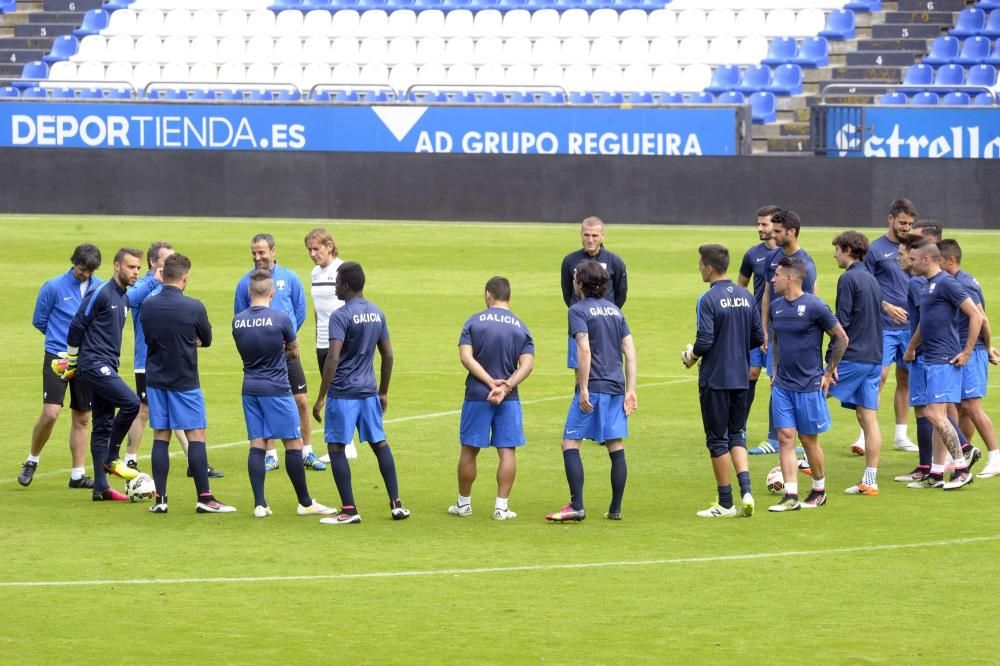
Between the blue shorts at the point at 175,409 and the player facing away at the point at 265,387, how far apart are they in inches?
14.6

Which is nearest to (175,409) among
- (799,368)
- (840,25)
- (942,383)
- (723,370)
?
(723,370)

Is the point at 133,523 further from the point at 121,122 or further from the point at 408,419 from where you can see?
the point at 121,122

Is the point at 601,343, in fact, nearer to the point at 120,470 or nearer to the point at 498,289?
the point at 498,289

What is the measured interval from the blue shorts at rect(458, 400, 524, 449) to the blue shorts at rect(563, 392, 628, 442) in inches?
14.7

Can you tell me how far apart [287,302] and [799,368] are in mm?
4383

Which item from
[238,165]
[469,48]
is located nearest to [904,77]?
[469,48]

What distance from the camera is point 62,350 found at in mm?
13250

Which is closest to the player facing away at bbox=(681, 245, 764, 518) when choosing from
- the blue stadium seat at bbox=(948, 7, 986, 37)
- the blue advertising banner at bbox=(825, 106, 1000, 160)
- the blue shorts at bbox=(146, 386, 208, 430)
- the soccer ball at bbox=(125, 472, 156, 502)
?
the blue shorts at bbox=(146, 386, 208, 430)

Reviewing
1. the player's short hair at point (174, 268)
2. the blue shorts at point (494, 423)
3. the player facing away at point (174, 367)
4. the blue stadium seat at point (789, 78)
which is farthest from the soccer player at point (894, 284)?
the blue stadium seat at point (789, 78)

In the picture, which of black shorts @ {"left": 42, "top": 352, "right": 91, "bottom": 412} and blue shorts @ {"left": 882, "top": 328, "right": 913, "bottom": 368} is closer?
black shorts @ {"left": 42, "top": 352, "right": 91, "bottom": 412}

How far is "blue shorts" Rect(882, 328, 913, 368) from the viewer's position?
14258 mm

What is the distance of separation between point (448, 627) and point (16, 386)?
418 inches

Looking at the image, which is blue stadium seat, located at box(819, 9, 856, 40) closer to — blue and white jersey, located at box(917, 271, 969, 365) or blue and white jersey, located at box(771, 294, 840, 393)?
blue and white jersey, located at box(917, 271, 969, 365)

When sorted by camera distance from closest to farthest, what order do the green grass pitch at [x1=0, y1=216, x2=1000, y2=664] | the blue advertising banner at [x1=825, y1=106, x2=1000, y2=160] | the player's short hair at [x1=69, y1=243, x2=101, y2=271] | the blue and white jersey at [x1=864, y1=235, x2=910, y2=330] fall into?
the green grass pitch at [x1=0, y1=216, x2=1000, y2=664] < the player's short hair at [x1=69, y1=243, x2=101, y2=271] < the blue and white jersey at [x1=864, y1=235, x2=910, y2=330] < the blue advertising banner at [x1=825, y1=106, x2=1000, y2=160]
